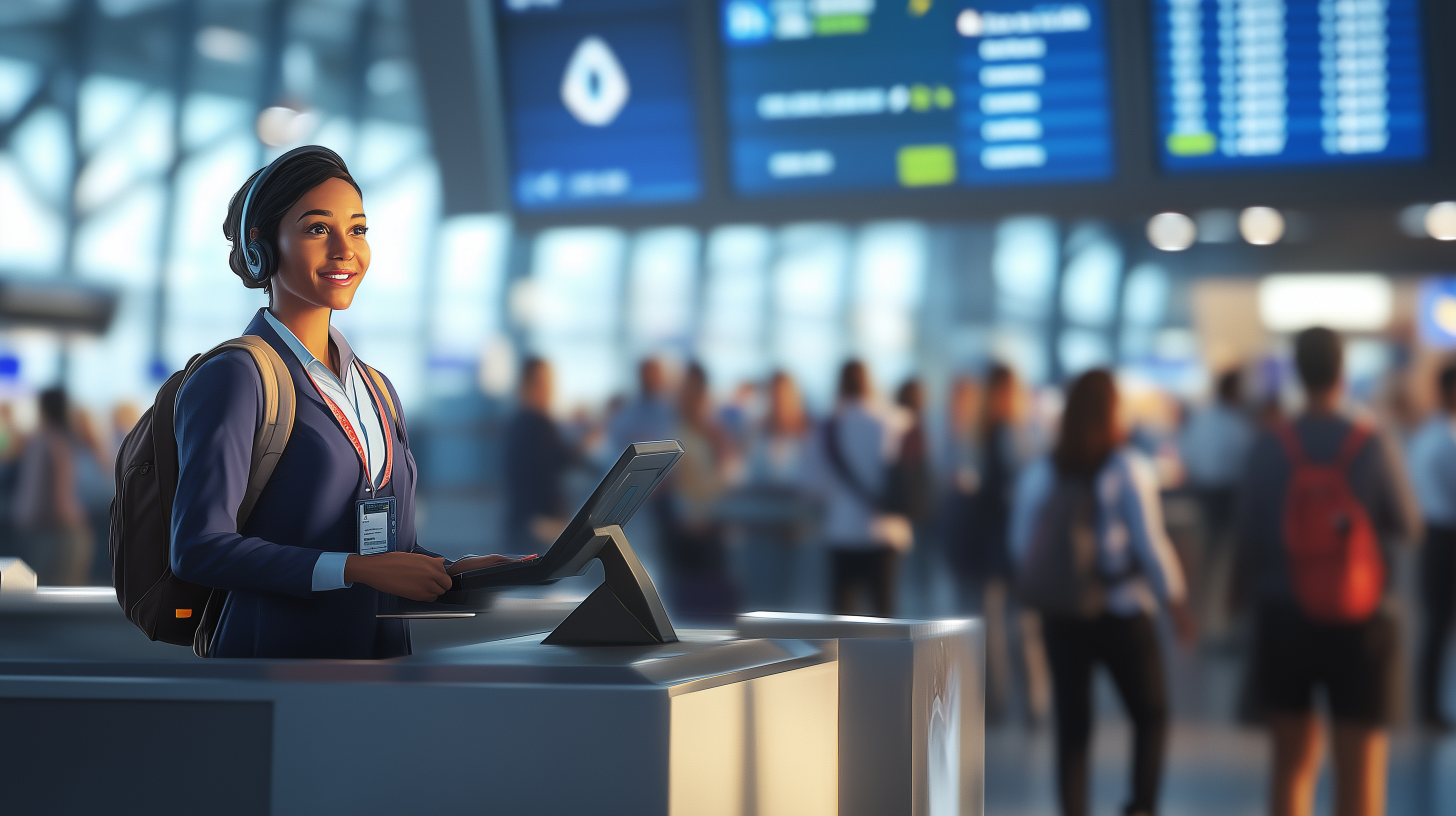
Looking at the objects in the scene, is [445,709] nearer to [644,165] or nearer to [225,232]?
[225,232]

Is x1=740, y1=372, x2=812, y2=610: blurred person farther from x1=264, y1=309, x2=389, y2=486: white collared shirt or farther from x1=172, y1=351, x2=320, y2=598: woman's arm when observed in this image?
x1=172, y1=351, x2=320, y2=598: woman's arm

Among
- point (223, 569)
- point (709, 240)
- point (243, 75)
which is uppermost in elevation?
point (243, 75)

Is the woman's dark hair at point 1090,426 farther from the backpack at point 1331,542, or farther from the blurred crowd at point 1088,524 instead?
the backpack at point 1331,542

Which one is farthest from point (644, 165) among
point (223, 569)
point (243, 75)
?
point (243, 75)

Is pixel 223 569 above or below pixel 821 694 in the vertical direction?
above

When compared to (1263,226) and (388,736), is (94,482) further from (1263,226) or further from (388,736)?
(388,736)

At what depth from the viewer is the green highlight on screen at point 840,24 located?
441cm

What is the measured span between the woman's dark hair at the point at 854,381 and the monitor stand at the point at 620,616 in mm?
4322

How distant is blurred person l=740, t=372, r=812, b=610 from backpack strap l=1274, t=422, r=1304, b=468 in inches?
150

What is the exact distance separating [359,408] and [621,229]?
3046mm

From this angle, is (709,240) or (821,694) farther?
(709,240)

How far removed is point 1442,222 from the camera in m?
5.70

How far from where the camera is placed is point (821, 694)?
1754 millimetres

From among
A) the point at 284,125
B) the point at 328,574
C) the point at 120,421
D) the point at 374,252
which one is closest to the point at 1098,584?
the point at 328,574
